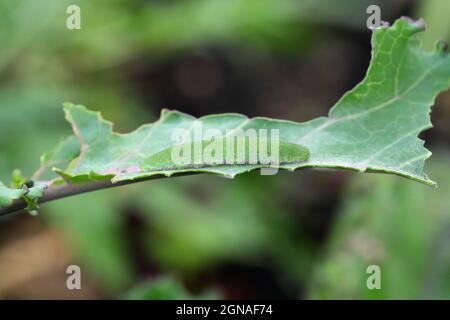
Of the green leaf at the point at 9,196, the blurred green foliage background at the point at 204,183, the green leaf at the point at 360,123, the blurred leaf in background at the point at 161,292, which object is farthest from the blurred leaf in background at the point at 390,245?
the green leaf at the point at 9,196

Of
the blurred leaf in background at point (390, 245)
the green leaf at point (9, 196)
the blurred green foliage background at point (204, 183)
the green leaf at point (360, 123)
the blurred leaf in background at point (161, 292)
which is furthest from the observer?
the blurred green foliage background at point (204, 183)

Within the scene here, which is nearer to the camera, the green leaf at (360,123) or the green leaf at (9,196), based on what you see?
the green leaf at (9,196)


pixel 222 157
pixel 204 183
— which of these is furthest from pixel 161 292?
pixel 204 183

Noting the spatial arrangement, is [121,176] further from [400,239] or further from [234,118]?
[400,239]

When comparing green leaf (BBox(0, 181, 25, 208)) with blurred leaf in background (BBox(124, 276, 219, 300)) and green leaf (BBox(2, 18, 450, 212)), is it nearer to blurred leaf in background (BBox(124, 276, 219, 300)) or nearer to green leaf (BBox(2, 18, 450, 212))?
green leaf (BBox(2, 18, 450, 212))

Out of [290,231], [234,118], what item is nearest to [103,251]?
[290,231]

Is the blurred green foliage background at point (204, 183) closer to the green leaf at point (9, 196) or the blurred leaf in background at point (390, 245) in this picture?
the blurred leaf in background at point (390, 245)
